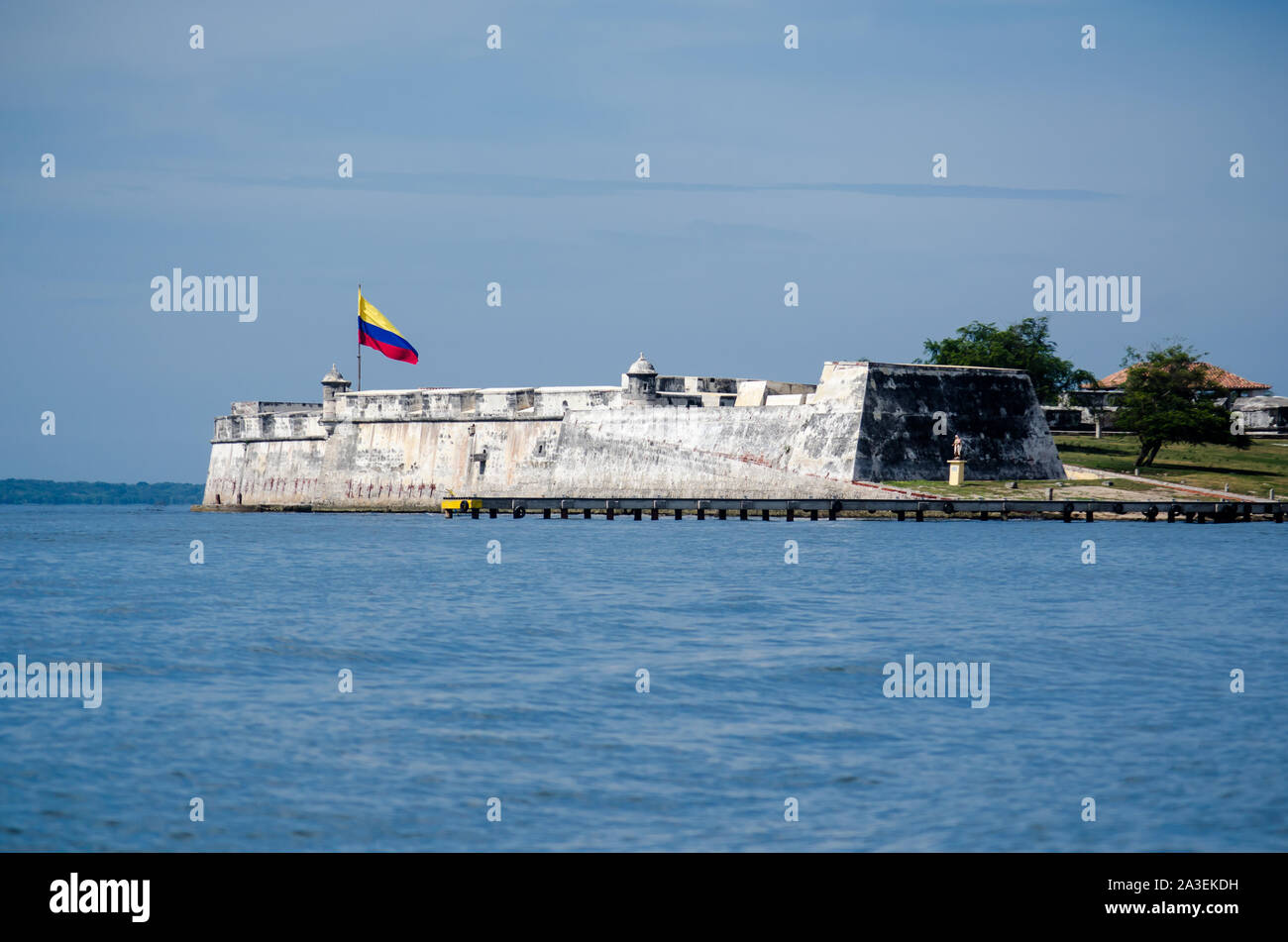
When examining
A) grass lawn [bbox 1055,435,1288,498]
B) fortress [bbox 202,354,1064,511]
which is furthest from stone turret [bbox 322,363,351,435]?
grass lawn [bbox 1055,435,1288,498]

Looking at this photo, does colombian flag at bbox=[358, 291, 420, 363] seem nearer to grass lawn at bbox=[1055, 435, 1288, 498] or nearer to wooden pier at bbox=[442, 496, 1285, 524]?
wooden pier at bbox=[442, 496, 1285, 524]

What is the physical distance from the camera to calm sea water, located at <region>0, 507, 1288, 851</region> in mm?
9141

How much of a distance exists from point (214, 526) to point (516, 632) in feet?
122

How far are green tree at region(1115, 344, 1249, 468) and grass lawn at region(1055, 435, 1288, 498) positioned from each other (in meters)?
0.79

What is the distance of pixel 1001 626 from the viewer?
61.4 feet

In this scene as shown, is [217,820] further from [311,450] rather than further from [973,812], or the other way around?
[311,450]

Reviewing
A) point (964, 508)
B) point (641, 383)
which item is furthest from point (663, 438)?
point (964, 508)

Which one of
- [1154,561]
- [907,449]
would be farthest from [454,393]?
[1154,561]

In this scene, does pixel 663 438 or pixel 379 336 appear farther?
pixel 379 336

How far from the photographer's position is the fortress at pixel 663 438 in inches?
1747

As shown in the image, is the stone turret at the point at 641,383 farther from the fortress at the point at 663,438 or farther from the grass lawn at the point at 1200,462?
the grass lawn at the point at 1200,462

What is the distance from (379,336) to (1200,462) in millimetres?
32597

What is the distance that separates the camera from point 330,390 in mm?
59844

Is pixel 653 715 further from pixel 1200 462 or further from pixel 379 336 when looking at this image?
pixel 1200 462
